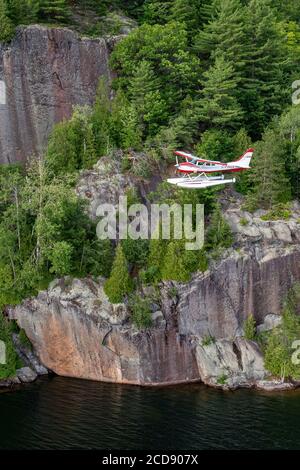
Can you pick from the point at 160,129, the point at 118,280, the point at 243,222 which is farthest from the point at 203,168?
the point at 118,280

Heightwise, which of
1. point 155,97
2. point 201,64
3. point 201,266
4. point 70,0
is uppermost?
point 70,0

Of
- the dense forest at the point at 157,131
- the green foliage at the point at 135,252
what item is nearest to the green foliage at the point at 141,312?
the dense forest at the point at 157,131

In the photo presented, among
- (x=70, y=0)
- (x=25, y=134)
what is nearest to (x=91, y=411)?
(x=25, y=134)

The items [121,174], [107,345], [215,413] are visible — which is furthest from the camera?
[121,174]

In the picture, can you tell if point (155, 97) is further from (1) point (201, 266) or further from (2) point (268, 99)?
(1) point (201, 266)

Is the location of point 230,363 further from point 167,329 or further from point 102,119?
point 102,119

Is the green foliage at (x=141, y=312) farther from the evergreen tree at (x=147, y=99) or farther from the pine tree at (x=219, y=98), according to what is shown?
the pine tree at (x=219, y=98)
